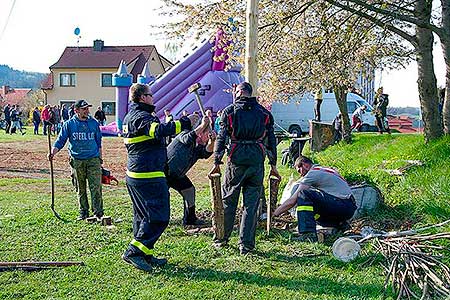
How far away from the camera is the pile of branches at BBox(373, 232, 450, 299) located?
5422mm

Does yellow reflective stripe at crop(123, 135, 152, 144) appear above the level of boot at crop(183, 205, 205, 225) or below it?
above

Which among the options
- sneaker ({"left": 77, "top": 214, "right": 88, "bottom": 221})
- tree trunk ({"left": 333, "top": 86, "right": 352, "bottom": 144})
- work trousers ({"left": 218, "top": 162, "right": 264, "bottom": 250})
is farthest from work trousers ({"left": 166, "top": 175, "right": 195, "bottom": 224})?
tree trunk ({"left": 333, "top": 86, "right": 352, "bottom": 144})

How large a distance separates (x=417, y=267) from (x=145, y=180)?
2840 millimetres

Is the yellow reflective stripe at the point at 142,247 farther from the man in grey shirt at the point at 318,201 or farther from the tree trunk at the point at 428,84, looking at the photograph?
the tree trunk at the point at 428,84

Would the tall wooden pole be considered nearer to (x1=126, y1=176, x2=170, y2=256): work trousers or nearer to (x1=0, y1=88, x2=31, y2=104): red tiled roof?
(x1=126, y1=176, x2=170, y2=256): work trousers

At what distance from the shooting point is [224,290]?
5742mm

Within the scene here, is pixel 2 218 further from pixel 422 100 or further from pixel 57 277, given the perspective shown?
pixel 422 100

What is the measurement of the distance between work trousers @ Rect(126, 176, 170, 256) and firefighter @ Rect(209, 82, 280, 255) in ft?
3.33

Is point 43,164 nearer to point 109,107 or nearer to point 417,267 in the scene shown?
point 417,267

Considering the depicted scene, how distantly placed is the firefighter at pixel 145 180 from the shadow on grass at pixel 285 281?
14.4 inches

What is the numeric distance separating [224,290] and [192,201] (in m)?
3.10

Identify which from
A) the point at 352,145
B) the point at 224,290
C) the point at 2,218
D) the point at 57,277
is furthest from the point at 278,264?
the point at 352,145

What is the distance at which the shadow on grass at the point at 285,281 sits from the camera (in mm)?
5699

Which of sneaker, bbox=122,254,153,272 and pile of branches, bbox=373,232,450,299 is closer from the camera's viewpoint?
pile of branches, bbox=373,232,450,299
